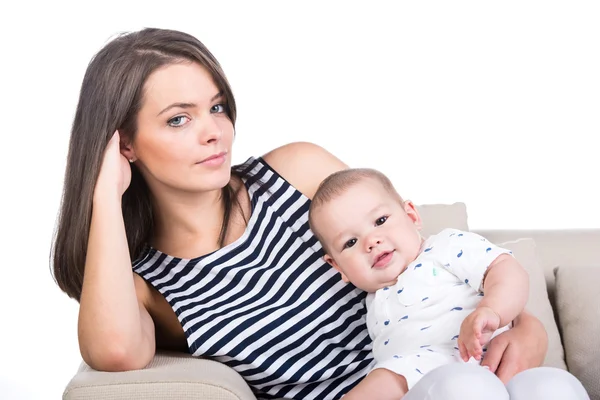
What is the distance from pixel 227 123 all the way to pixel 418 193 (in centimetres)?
177

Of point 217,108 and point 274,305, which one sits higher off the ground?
point 217,108

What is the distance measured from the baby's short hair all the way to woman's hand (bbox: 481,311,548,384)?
0.42 m

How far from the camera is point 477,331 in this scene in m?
1.73

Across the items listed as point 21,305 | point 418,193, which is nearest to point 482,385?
point 418,193

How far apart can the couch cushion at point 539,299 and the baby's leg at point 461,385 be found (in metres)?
0.88

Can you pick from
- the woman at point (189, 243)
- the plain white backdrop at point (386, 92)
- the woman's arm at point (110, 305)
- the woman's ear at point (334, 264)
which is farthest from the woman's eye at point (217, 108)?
the plain white backdrop at point (386, 92)

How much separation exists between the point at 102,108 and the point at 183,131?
0.70ft

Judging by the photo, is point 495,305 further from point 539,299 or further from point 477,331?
point 539,299

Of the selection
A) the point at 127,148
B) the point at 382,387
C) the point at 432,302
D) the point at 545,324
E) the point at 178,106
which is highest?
the point at 178,106

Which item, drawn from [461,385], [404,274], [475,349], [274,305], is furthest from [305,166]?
[461,385]

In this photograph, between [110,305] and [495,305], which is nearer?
[495,305]

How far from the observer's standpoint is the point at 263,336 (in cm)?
222

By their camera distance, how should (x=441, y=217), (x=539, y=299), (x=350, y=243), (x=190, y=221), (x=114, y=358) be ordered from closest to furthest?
1. (x=114, y=358)
2. (x=350, y=243)
3. (x=190, y=221)
4. (x=539, y=299)
5. (x=441, y=217)

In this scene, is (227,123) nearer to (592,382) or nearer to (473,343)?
(473,343)
